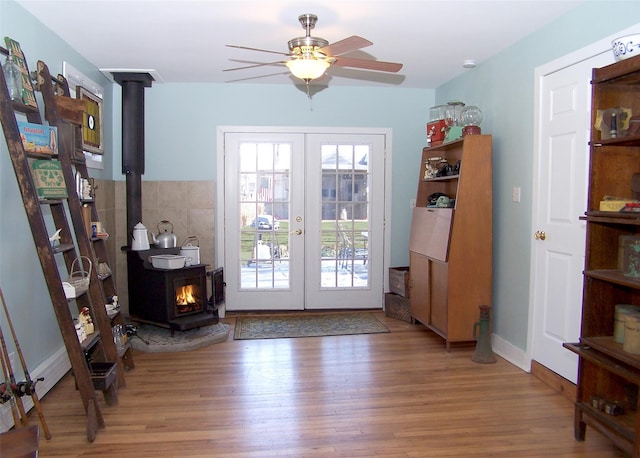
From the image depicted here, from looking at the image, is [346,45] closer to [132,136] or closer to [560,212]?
[560,212]

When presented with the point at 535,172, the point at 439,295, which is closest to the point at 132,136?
the point at 439,295

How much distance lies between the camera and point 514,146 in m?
3.78

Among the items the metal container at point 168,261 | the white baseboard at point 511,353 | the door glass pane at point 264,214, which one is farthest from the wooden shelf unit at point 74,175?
the white baseboard at point 511,353

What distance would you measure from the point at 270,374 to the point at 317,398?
21.5 inches

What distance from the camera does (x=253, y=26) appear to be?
11.1 ft

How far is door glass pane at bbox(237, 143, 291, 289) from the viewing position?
5.23 metres

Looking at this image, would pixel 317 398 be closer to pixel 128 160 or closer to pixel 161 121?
pixel 128 160

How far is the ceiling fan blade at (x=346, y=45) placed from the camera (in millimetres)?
2658

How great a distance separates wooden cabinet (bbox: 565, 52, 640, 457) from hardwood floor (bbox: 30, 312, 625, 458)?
232 millimetres

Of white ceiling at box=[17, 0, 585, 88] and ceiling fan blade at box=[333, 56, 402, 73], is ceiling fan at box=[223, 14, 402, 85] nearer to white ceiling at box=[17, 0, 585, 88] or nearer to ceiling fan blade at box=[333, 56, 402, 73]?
ceiling fan blade at box=[333, 56, 402, 73]

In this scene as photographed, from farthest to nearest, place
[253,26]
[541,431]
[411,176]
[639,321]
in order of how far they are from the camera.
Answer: [411,176]
[253,26]
[541,431]
[639,321]

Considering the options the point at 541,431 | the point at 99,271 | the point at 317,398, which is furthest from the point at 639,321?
the point at 99,271

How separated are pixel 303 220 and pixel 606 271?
129 inches

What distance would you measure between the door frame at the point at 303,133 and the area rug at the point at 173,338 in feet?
2.36
